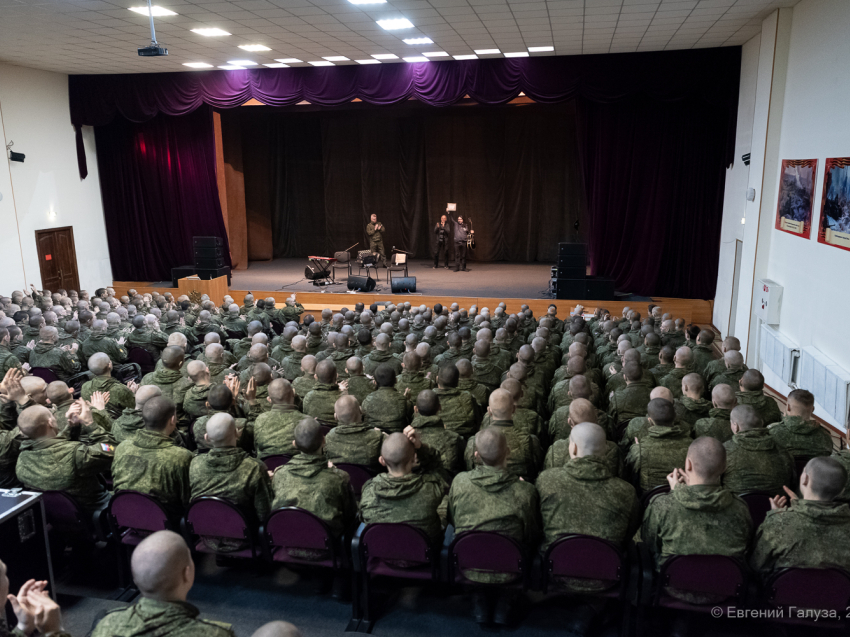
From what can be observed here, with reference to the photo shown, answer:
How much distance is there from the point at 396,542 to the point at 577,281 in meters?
9.49

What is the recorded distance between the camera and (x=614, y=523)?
312 cm

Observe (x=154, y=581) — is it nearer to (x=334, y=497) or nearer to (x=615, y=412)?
(x=334, y=497)

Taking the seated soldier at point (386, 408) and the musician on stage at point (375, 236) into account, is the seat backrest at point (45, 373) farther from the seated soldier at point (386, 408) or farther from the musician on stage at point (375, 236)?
the musician on stage at point (375, 236)

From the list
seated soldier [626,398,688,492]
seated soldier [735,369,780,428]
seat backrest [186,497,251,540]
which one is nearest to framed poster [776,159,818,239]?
seated soldier [735,369,780,428]

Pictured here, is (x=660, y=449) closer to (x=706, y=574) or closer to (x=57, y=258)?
(x=706, y=574)

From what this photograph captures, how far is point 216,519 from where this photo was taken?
3463mm

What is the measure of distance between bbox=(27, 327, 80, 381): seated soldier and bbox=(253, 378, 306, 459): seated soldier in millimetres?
3527

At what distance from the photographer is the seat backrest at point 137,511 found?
3492mm

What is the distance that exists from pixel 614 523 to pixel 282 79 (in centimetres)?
1215

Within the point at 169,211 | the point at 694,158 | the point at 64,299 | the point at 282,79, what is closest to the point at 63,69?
the point at 169,211

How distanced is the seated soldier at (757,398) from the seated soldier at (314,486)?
3247 mm

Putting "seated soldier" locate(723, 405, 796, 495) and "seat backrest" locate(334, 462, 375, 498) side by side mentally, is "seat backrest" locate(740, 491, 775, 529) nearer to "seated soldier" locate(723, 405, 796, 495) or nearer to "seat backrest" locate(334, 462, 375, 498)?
"seated soldier" locate(723, 405, 796, 495)

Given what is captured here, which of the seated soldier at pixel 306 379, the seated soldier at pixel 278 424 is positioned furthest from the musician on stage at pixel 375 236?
the seated soldier at pixel 278 424

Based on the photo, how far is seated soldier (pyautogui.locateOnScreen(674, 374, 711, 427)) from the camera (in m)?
4.53
